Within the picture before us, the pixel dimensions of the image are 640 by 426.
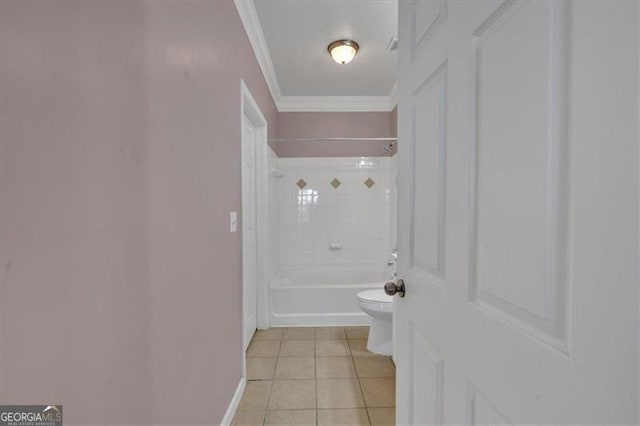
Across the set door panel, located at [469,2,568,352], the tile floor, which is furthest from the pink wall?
door panel, located at [469,2,568,352]

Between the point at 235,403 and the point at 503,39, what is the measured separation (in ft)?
6.71

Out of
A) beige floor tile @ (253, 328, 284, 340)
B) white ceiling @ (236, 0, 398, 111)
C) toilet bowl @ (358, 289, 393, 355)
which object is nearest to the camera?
white ceiling @ (236, 0, 398, 111)

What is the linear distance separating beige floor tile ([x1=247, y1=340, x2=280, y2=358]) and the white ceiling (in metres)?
2.43

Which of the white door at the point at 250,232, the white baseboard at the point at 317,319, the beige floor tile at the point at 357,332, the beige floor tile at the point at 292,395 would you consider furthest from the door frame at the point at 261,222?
the beige floor tile at the point at 292,395

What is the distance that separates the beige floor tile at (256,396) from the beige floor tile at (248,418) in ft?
0.11

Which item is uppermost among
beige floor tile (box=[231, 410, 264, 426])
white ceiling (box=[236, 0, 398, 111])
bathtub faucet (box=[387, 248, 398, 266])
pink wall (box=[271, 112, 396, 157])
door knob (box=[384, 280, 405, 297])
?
white ceiling (box=[236, 0, 398, 111])

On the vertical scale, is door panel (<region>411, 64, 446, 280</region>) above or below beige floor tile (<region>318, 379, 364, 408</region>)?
above

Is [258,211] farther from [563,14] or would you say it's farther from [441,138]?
[563,14]

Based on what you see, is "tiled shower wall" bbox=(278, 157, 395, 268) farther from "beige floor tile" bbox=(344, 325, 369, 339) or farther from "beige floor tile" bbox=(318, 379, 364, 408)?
"beige floor tile" bbox=(318, 379, 364, 408)

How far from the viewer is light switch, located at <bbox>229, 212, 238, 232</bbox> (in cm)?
166

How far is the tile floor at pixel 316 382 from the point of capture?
1681mm

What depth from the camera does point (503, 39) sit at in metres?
0.55

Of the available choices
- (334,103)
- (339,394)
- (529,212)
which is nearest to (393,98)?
(334,103)

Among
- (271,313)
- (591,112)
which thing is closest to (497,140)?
(591,112)
